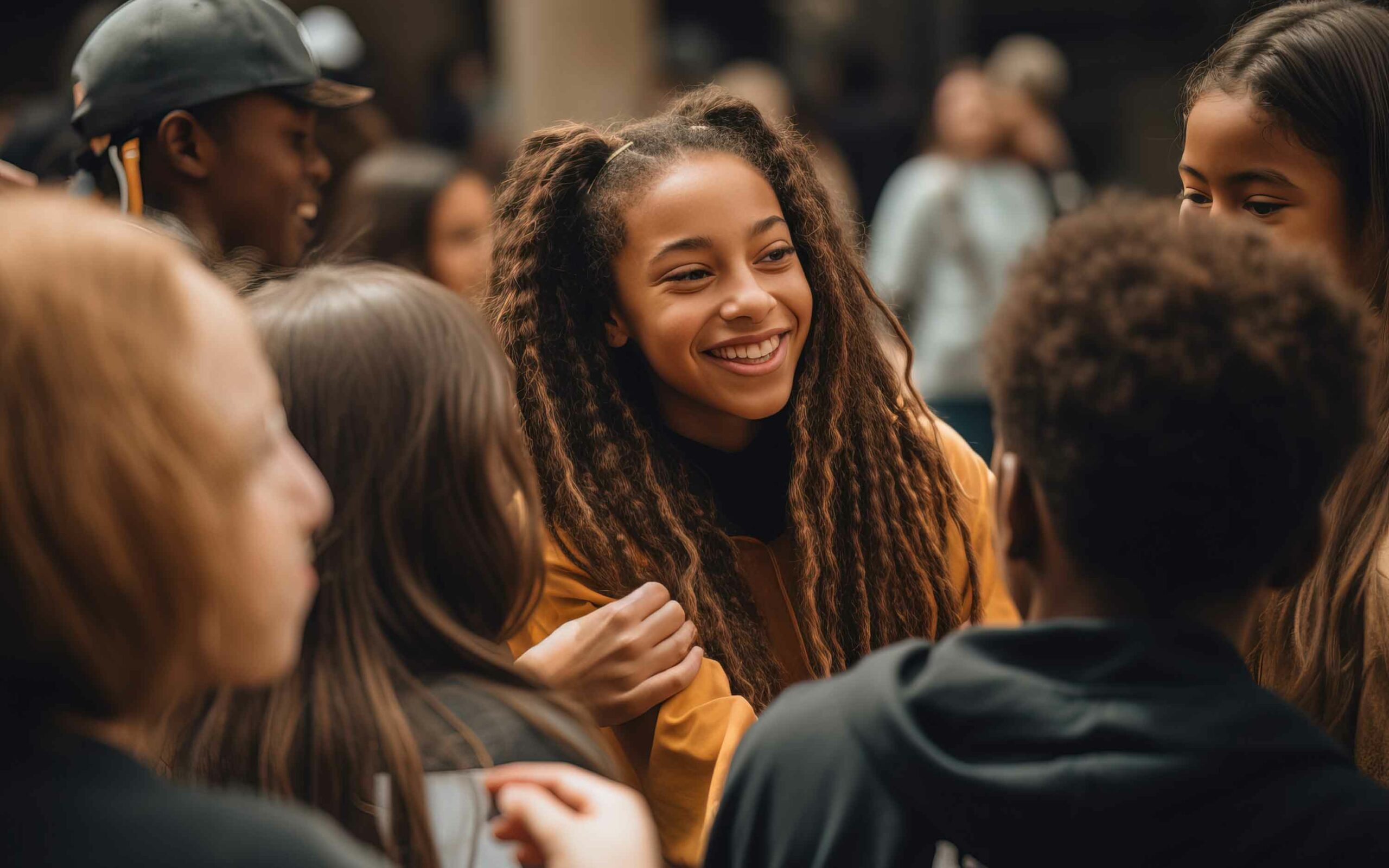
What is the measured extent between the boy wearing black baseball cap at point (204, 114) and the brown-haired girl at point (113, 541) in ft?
5.03

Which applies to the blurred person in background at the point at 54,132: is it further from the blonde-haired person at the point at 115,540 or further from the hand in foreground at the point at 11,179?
the blonde-haired person at the point at 115,540

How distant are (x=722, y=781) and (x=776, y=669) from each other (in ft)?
0.92

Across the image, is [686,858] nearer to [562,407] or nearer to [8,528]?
[562,407]

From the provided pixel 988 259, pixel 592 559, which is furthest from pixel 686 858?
pixel 988 259

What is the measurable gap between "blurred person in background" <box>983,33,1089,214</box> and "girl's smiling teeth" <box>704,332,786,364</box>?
397cm

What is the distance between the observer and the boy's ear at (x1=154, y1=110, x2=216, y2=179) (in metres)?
2.63

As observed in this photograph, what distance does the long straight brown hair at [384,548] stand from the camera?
4.82 ft

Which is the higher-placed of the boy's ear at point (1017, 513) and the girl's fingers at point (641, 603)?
the boy's ear at point (1017, 513)

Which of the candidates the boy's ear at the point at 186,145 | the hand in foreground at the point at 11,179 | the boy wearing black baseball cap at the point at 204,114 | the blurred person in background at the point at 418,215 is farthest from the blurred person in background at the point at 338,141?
the hand in foreground at the point at 11,179

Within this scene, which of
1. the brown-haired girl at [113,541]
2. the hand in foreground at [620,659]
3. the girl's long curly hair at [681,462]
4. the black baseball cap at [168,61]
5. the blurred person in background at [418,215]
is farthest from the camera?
the blurred person in background at [418,215]

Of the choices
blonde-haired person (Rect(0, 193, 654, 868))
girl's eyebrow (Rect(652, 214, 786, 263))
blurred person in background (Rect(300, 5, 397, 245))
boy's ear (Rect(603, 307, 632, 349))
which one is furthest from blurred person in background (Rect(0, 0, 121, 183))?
blonde-haired person (Rect(0, 193, 654, 868))

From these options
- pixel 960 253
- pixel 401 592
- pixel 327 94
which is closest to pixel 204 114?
pixel 327 94

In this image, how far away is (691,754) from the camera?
2.12m

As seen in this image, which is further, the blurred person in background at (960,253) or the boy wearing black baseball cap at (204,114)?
the blurred person in background at (960,253)
